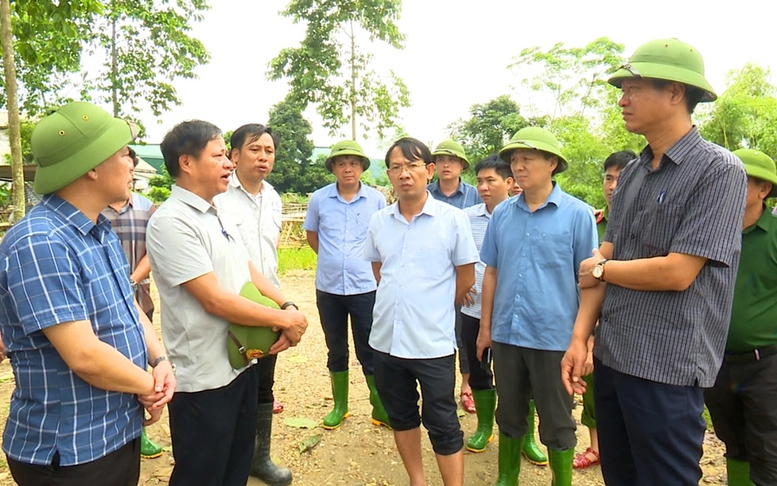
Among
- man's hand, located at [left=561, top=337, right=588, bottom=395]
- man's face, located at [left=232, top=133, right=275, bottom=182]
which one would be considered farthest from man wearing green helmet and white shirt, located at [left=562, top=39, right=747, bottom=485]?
man's face, located at [left=232, top=133, right=275, bottom=182]

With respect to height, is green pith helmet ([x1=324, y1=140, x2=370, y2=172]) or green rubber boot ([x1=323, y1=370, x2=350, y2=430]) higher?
green pith helmet ([x1=324, y1=140, x2=370, y2=172])

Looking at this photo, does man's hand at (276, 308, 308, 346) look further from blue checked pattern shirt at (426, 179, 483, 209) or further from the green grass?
the green grass

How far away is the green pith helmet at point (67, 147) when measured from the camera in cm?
164

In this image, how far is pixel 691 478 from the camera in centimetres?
181

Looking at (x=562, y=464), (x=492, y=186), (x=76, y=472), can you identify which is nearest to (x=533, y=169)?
(x=492, y=186)

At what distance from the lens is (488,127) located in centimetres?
2547

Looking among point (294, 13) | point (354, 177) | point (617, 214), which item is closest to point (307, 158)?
point (294, 13)

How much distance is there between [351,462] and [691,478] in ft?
7.39

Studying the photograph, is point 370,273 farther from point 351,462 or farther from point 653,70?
point 653,70

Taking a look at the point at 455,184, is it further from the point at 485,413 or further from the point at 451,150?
the point at 485,413

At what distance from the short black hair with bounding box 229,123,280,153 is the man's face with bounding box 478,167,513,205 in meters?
1.64

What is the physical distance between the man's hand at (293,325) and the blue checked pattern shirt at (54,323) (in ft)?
2.43

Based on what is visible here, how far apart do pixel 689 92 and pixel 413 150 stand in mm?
1386

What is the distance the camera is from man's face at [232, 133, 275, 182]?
325 centimetres
